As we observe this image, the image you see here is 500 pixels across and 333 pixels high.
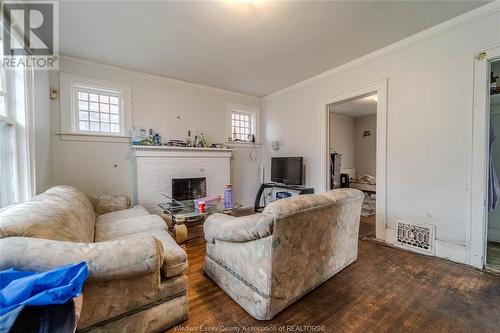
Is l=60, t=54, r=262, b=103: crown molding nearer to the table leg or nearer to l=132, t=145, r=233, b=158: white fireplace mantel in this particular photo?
l=132, t=145, r=233, b=158: white fireplace mantel

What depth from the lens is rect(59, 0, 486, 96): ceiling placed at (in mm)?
2059

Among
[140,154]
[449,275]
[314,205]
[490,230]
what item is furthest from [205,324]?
[490,230]

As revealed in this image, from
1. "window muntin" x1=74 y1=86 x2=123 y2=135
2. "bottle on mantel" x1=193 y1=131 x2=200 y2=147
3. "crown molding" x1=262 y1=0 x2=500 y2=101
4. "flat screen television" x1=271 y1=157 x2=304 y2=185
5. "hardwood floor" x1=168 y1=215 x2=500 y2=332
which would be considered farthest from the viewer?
"bottle on mantel" x1=193 y1=131 x2=200 y2=147

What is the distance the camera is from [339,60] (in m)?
3.14

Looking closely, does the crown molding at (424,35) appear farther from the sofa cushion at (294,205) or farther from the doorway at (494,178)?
the sofa cushion at (294,205)

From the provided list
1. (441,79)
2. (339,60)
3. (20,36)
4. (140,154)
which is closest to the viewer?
(20,36)

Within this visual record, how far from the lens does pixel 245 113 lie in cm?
499

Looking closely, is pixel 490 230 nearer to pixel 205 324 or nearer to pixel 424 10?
pixel 424 10

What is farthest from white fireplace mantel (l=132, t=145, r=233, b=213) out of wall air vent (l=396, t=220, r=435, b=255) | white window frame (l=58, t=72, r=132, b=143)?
wall air vent (l=396, t=220, r=435, b=255)

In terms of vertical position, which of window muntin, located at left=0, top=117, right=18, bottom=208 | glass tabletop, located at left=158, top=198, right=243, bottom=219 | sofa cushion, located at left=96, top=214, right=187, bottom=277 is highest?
window muntin, located at left=0, top=117, right=18, bottom=208

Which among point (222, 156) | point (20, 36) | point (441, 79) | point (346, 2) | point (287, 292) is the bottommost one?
point (287, 292)

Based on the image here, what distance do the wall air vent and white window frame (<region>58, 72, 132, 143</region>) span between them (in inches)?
169

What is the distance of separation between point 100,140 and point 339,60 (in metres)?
3.94

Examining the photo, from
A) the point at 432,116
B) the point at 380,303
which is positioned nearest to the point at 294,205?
the point at 380,303
